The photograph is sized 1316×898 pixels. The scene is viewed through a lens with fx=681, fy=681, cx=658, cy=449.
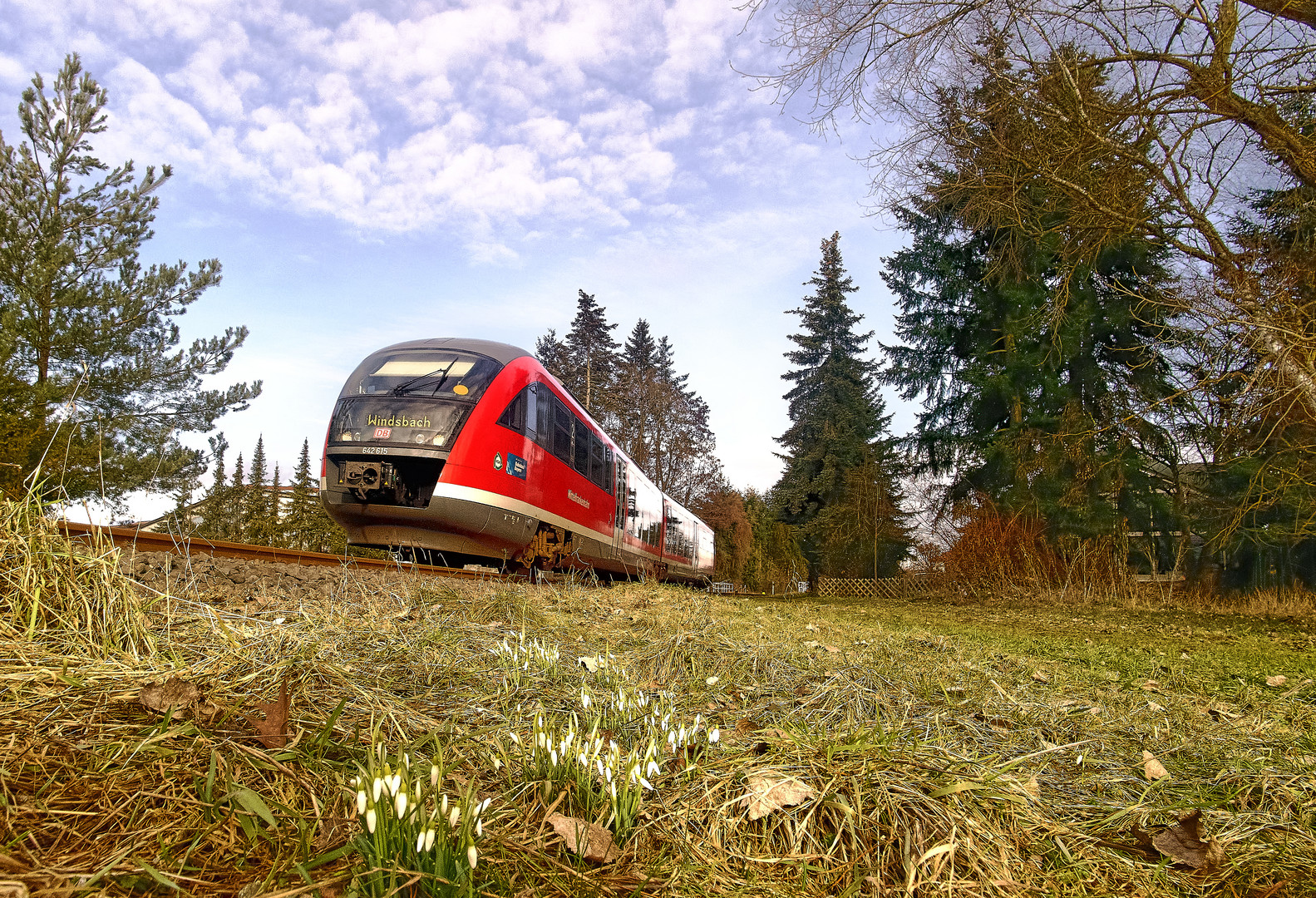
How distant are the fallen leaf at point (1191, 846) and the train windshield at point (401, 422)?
26.7ft

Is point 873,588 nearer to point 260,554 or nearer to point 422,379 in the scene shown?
point 422,379

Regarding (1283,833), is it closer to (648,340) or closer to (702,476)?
(702,476)

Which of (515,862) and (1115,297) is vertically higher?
(1115,297)

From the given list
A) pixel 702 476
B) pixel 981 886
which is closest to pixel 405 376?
pixel 981 886

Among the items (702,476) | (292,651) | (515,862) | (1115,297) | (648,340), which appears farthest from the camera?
(648,340)

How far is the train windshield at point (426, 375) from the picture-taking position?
907cm

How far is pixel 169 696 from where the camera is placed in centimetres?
165

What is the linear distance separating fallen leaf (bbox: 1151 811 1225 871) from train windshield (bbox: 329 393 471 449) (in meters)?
8.14

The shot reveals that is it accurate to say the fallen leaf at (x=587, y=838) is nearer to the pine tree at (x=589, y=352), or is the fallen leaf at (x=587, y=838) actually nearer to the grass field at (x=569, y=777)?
the grass field at (x=569, y=777)

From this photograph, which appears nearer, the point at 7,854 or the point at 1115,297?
the point at 7,854

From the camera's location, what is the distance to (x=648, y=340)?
5441cm

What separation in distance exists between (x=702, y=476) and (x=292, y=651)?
134 feet

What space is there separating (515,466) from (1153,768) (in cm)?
839

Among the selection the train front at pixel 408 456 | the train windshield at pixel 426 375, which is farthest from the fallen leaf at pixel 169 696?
the train windshield at pixel 426 375
